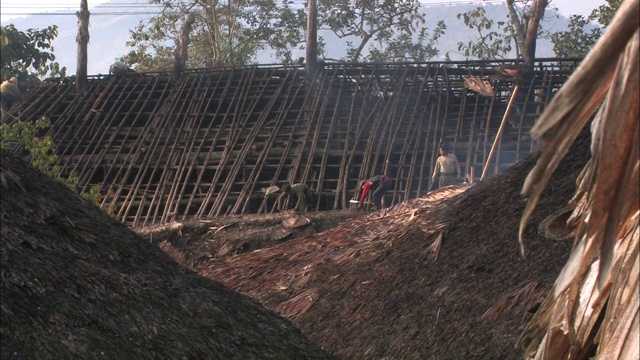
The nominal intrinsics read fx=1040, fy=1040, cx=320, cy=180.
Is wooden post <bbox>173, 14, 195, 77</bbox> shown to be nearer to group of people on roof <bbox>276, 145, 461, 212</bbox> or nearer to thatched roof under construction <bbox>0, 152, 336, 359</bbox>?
group of people on roof <bbox>276, 145, 461, 212</bbox>

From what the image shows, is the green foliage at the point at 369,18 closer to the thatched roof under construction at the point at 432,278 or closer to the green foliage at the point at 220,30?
the green foliage at the point at 220,30

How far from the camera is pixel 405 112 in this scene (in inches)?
667

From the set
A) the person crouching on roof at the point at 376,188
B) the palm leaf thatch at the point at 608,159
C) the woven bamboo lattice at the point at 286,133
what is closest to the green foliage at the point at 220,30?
the woven bamboo lattice at the point at 286,133

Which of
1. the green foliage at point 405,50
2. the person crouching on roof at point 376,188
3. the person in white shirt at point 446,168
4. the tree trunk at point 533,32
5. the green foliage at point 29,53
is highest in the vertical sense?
the tree trunk at point 533,32

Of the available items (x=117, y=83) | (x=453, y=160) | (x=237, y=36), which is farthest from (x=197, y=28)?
(x=453, y=160)

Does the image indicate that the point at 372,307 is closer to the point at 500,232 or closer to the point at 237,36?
the point at 500,232

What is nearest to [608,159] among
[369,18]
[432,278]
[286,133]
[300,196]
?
[432,278]

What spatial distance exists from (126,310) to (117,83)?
13883mm

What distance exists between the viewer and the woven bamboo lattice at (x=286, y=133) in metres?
16.0

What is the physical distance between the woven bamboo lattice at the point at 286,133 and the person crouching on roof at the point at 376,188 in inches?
9.6

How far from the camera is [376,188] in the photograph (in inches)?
599

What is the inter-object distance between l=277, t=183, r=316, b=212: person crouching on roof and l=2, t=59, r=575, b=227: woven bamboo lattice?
0.27 metres

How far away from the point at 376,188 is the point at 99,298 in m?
9.31

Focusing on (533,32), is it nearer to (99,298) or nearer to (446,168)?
(446,168)
